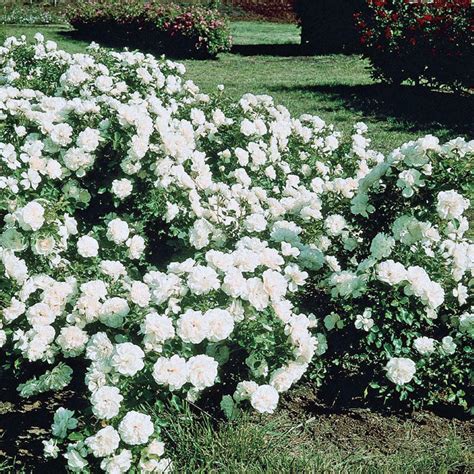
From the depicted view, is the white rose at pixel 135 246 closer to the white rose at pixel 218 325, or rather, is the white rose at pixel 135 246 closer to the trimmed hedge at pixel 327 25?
the white rose at pixel 218 325

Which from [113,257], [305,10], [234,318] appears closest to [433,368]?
[234,318]

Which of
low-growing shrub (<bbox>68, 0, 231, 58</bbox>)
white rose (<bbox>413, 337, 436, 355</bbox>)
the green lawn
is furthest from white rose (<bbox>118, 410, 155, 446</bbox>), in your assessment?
low-growing shrub (<bbox>68, 0, 231, 58</bbox>)

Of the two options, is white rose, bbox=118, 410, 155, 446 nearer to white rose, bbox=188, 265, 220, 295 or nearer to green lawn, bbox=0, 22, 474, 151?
white rose, bbox=188, 265, 220, 295

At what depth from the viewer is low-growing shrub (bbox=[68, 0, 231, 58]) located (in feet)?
54.9

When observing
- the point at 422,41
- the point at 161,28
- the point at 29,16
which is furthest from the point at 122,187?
the point at 29,16

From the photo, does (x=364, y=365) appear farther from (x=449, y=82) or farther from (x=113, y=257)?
(x=449, y=82)

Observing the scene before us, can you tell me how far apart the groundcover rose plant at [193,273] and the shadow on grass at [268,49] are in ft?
45.6

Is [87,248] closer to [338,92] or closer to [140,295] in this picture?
[140,295]

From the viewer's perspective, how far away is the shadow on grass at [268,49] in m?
17.9

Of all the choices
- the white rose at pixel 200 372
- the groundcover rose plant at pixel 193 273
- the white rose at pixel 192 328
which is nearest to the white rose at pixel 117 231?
the groundcover rose plant at pixel 193 273

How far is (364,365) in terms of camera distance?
3.48m

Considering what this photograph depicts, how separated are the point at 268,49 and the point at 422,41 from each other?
8870 millimetres

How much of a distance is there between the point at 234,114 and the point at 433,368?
2296 millimetres

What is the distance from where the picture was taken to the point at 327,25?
1781 centimetres
